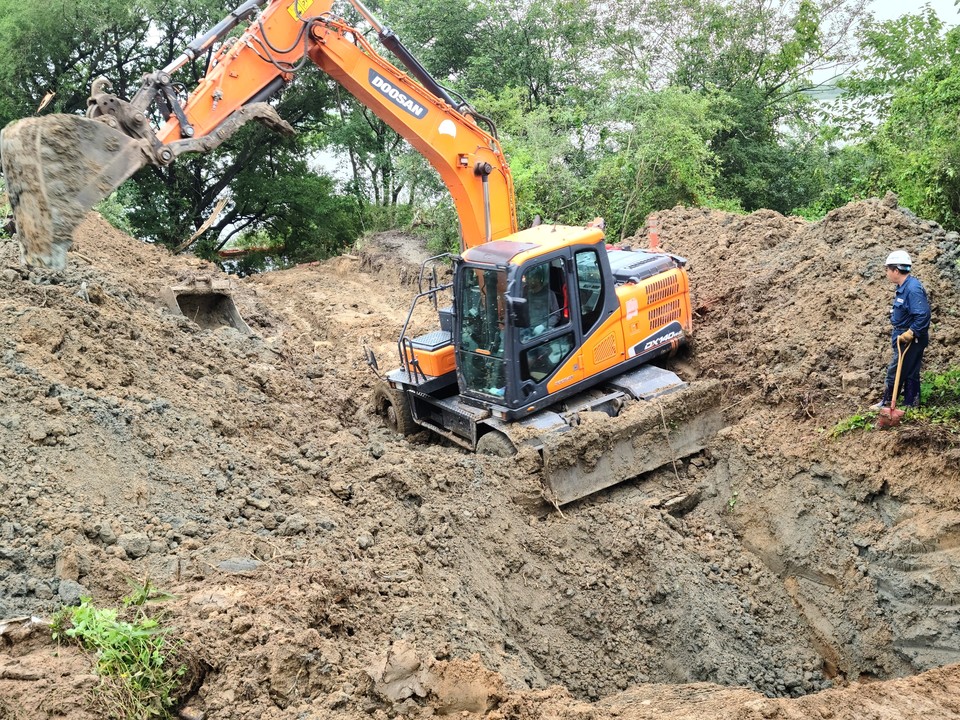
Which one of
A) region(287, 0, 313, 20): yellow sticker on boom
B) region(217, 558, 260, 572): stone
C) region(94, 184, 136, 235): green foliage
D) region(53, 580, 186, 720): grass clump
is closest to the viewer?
region(53, 580, 186, 720): grass clump

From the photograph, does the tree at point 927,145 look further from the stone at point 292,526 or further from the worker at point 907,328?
the stone at point 292,526

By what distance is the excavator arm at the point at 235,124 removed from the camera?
5676 mm

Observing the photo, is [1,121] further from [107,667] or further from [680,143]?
[107,667]

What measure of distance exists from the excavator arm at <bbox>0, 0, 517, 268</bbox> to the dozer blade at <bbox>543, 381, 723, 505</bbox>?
2.69m

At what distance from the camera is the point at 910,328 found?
628 centimetres

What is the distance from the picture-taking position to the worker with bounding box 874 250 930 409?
6.22m

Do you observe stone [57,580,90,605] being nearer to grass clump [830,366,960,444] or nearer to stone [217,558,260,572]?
stone [217,558,260,572]

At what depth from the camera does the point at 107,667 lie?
3.93 metres

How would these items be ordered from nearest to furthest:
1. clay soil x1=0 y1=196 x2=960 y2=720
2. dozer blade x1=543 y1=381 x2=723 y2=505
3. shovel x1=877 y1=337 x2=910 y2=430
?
clay soil x1=0 y1=196 x2=960 y2=720 < shovel x1=877 y1=337 x2=910 y2=430 < dozer blade x1=543 y1=381 x2=723 y2=505

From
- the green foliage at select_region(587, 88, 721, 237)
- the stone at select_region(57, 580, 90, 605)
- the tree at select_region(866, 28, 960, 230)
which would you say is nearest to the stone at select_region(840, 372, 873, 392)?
the tree at select_region(866, 28, 960, 230)

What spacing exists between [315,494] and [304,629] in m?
2.31

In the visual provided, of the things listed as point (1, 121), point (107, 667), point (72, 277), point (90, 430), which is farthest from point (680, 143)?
point (1, 121)

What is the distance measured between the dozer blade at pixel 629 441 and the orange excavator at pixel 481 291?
1 centimetres

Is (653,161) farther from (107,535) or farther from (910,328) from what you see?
(107,535)
